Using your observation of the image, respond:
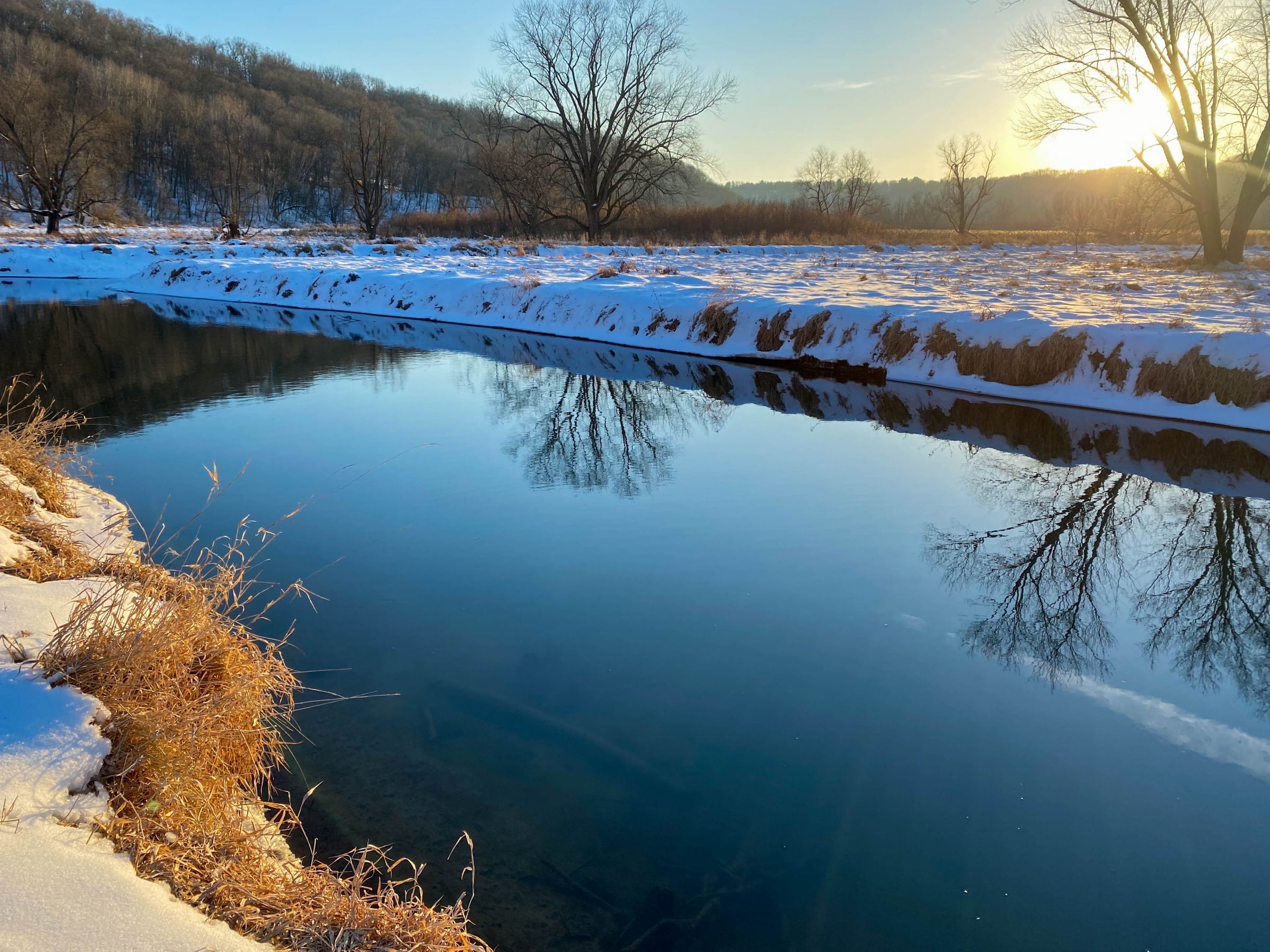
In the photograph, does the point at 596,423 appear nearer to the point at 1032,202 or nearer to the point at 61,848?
the point at 61,848

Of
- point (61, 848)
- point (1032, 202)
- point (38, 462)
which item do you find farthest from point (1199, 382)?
point (1032, 202)

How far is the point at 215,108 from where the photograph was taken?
257ft

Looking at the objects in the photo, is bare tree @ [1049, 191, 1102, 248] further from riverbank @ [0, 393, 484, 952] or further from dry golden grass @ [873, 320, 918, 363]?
riverbank @ [0, 393, 484, 952]

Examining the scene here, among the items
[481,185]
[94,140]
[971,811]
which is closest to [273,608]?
[971,811]

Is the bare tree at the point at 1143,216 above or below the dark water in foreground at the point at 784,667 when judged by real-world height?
above

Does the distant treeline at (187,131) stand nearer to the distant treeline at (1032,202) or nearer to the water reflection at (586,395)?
the water reflection at (586,395)

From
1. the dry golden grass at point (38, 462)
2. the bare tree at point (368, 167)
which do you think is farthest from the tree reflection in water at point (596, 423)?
the bare tree at point (368, 167)

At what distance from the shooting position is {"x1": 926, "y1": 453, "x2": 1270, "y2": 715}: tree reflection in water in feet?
14.3

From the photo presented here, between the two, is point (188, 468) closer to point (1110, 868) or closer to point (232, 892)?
point (232, 892)

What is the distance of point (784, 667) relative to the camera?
407cm

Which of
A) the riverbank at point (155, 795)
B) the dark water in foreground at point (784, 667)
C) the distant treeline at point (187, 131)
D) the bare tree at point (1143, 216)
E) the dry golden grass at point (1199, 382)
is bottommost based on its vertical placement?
the dark water in foreground at point (784, 667)

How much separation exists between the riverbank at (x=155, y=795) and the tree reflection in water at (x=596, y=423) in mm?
4189

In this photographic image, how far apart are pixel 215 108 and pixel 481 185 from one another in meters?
28.8

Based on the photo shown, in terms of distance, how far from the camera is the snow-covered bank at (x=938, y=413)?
25.3 ft
